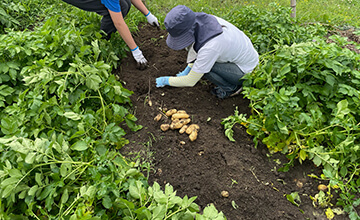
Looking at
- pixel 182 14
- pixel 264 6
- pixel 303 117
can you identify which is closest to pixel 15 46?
pixel 182 14

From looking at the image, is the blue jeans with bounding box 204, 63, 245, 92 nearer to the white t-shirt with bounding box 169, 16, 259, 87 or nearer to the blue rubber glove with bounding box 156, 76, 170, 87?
the white t-shirt with bounding box 169, 16, 259, 87

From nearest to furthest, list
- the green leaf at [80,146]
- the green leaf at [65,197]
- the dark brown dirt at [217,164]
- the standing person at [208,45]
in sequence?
the green leaf at [65,197] < the green leaf at [80,146] < the dark brown dirt at [217,164] < the standing person at [208,45]

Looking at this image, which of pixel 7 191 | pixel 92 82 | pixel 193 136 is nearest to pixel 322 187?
pixel 193 136

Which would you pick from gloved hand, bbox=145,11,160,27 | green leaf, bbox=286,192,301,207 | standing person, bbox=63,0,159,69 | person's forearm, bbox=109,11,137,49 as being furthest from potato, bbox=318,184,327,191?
gloved hand, bbox=145,11,160,27

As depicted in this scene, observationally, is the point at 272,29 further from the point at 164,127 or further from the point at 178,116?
the point at 164,127

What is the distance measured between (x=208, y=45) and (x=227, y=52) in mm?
234

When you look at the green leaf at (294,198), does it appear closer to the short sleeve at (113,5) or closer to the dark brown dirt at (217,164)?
the dark brown dirt at (217,164)

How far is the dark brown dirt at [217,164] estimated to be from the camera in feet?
6.31

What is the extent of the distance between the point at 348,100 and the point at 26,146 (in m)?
2.41

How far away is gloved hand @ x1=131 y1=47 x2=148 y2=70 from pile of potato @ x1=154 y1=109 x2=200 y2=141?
0.85m

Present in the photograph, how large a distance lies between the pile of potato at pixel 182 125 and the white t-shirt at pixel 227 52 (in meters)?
0.42

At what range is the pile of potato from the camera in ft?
7.35

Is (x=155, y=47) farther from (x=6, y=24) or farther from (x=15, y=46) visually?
(x=6, y=24)

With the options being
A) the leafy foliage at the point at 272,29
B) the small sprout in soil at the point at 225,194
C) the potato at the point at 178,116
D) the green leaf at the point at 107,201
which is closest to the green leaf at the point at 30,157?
the green leaf at the point at 107,201
